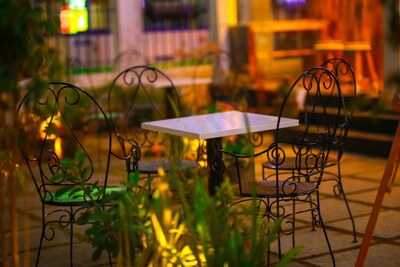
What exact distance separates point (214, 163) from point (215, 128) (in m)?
0.34

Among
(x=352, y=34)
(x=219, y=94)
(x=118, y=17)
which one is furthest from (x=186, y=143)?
(x=118, y=17)

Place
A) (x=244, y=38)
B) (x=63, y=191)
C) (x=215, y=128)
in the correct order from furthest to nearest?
(x=244, y=38) → (x=215, y=128) → (x=63, y=191)

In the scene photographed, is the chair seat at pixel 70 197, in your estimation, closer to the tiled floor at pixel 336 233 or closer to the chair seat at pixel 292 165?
the tiled floor at pixel 336 233

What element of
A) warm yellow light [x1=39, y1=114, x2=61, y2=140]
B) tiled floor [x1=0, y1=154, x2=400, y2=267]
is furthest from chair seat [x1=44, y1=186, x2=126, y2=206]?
warm yellow light [x1=39, y1=114, x2=61, y2=140]

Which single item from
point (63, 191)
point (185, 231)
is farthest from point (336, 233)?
point (185, 231)

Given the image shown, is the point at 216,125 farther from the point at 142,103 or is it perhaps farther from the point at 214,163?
the point at 142,103

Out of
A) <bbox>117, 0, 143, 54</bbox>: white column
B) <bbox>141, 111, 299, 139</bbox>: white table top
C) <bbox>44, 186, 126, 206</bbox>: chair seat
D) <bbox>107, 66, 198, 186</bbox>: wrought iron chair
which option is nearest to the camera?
<bbox>44, 186, 126, 206</bbox>: chair seat

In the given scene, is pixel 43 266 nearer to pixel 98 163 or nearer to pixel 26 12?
pixel 26 12

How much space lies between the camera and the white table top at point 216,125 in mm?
5477

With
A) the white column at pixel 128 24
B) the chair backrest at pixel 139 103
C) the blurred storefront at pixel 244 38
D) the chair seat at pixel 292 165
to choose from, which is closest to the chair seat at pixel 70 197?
the chair seat at pixel 292 165

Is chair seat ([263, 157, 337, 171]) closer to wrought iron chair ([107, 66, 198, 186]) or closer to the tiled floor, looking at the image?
the tiled floor

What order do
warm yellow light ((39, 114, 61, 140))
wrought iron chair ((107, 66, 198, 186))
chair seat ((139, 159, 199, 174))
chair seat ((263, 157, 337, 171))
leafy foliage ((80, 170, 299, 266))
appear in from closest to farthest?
leafy foliage ((80, 170, 299, 266)) < warm yellow light ((39, 114, 61, 140)) < chair seat ((263, 157, 337, 171)) < chair seat ((139, 159, 199, 174)) < wrought iron chair ((107, 66, 198, 186))

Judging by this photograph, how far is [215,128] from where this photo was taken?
560cm

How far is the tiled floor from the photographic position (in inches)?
219
